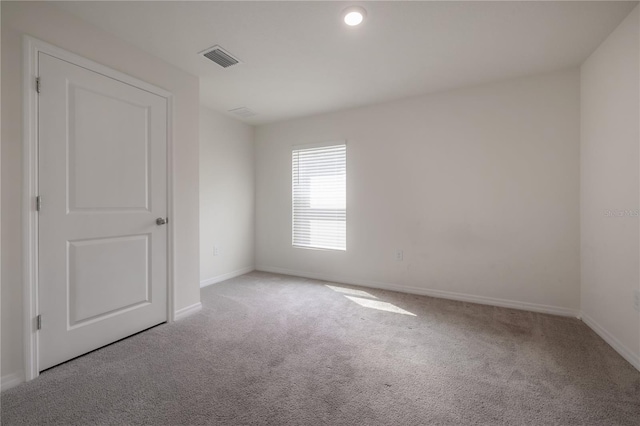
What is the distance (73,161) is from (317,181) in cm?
277

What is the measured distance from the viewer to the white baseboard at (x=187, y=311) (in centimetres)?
264

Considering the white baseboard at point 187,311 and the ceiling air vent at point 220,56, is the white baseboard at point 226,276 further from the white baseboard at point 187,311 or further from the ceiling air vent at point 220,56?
the ceiling air vent at point 220,56

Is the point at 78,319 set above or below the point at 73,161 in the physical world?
below

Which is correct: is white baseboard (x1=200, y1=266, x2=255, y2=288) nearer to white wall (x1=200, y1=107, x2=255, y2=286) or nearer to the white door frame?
white wall (x1=200, y1=107, x2=255, y2=286)

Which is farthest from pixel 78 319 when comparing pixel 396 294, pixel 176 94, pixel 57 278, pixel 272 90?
pixel 396 294

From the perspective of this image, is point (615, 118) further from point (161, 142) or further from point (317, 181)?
point (161, 142)

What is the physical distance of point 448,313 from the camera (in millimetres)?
2795

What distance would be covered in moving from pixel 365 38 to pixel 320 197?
2.26 m

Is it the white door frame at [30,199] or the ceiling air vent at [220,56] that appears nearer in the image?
the white door frame at [30,199]

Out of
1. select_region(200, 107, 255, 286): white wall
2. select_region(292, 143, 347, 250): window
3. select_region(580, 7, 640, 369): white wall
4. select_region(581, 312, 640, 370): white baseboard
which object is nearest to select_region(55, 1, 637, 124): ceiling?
select_region(580, 7, 640, 369): white wall

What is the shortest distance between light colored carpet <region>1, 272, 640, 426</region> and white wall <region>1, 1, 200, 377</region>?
47 cm

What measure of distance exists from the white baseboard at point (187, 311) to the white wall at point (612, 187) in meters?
3.57

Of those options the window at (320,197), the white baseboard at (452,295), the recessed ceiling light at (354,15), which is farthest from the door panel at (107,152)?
the white baseboard at (452,295)

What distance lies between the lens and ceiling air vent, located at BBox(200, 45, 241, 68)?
235 cm
